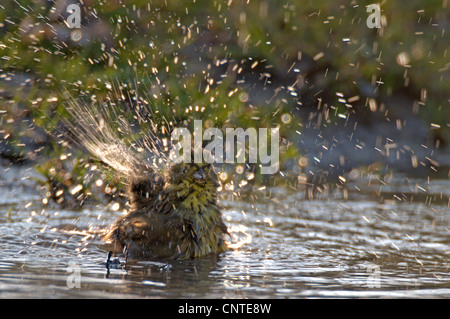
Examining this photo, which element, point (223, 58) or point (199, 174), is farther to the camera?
point (223, 58)

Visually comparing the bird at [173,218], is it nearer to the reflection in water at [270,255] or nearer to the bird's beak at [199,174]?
the bird's beak at [199,174]

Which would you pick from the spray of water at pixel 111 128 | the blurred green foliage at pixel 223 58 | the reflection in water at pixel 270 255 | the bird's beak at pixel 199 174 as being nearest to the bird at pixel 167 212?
the bird's beak at pixel 199 174

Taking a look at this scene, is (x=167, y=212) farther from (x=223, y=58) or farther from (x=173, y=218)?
(x=223, y=58)

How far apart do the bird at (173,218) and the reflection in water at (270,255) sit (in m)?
0.15

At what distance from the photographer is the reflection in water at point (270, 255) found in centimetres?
372

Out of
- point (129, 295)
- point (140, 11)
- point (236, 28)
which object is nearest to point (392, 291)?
point (129, 295)

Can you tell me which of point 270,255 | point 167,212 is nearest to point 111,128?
point 167,212

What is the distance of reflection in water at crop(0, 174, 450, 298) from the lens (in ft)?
12.2

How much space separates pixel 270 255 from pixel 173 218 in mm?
784

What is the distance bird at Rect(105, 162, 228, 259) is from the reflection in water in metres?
0.15

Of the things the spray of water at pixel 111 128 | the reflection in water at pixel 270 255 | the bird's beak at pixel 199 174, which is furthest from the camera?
the spray of water at pixel 111 128

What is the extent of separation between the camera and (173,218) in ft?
16.5

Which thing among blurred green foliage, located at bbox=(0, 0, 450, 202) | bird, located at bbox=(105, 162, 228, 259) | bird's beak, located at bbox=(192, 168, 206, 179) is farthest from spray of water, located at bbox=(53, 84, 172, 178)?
bird's beak, located at bbox=(192, 168, 206, 179)

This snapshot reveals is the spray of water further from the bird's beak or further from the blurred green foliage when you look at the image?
the bird's beak
